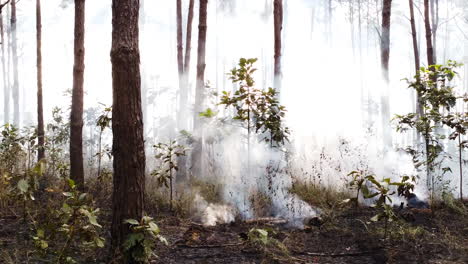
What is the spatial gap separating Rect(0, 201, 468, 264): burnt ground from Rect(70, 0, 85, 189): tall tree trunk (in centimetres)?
137

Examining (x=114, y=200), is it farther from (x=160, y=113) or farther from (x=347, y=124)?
(x=160, y=113)

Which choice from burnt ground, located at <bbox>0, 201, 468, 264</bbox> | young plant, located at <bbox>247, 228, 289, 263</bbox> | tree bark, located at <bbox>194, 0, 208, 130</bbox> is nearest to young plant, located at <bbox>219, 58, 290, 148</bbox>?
burnt ground, located at <bbox>0, 201, 468, 264</bbox>

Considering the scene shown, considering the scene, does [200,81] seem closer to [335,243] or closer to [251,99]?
[251,99]

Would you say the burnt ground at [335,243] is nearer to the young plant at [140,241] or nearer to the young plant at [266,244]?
the young plant at [266,244]

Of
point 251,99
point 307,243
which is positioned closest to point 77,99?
point 251,99

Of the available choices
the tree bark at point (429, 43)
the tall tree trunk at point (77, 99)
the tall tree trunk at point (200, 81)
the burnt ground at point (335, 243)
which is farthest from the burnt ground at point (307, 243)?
the tree bark at point (429, 43)

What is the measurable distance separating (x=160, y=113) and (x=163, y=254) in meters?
36.4

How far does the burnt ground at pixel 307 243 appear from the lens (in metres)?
3.63

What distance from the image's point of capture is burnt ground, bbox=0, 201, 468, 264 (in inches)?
143

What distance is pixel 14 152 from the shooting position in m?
5.94

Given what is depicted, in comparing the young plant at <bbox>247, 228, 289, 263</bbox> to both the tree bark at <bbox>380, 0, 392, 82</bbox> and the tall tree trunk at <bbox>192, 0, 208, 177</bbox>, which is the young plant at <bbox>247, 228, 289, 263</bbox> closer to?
the tall tree trunk at <bbox>192, 0, 208, 177</bbox>

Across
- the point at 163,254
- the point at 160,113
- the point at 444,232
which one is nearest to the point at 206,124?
the point at 163,254

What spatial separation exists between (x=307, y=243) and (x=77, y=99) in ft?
14.1

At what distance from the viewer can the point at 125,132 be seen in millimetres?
3139
